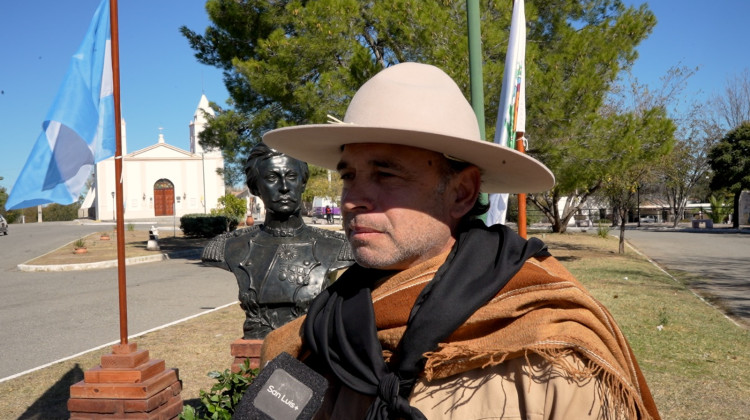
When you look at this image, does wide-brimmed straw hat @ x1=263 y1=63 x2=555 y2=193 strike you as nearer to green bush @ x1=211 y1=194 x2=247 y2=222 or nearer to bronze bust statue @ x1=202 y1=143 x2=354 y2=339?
bronze bust statue @ x1=202 y1=143 x2=354 y2=339

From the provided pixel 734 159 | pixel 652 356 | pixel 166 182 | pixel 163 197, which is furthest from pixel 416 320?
pixel 166 182

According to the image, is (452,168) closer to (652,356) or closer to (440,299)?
(440,299)

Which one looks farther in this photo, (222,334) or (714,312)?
(714,312)

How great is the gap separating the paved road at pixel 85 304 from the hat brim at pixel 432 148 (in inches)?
252

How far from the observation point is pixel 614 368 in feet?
4.30

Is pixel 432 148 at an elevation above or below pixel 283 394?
above

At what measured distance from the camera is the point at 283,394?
4.64ft

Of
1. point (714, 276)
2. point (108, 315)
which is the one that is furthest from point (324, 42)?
point (714, 276)

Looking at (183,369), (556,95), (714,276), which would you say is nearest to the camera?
(183,369)

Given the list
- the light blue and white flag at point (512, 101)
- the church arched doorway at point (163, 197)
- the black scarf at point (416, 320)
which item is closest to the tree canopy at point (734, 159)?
the light blue and white flag at point (512, 101)

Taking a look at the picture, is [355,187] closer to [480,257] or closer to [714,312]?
[480,257]

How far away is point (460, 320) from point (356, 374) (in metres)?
0.32

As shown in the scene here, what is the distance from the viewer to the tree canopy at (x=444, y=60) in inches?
489

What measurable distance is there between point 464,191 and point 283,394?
2.26ft
